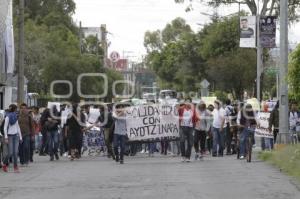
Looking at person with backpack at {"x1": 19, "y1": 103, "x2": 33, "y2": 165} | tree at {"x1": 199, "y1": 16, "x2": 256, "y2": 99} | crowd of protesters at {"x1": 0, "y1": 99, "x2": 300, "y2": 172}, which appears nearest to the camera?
crowd of protesters at {"x1": 0, "y1": 99, "x2": 300, "y2": 172}

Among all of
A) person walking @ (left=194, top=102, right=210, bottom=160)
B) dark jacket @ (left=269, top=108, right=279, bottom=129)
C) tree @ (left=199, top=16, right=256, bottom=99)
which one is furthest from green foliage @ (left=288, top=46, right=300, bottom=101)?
tree @ (left=199, top=16, right=256, bottom=99)

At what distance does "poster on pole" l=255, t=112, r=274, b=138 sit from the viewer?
91.7ft

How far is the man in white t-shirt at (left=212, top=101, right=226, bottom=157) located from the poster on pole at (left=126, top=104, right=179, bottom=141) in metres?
1.31

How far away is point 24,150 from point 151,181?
695 centimetres

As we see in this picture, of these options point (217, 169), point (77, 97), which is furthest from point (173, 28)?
point (217, 169)

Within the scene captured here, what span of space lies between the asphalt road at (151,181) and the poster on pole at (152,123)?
4789 mm

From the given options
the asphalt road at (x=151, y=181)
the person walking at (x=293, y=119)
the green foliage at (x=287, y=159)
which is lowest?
the asphalt road at (x=151, y=181)

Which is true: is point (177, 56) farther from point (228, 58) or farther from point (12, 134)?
point (12, 134)

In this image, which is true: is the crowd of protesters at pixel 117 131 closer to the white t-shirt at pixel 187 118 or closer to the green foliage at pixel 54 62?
the white t-shirt at pixel 187 118

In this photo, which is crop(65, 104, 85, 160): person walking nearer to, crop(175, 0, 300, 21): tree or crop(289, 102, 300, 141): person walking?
crop(289, 102, 300, 141): person walking

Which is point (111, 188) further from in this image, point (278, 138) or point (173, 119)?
point (173, 119)

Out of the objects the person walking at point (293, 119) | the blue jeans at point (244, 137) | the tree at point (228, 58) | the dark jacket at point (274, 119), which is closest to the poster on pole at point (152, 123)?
the dark jacket at point (274, 119)

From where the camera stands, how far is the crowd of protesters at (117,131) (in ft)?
74.5

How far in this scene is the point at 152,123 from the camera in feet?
93.3
